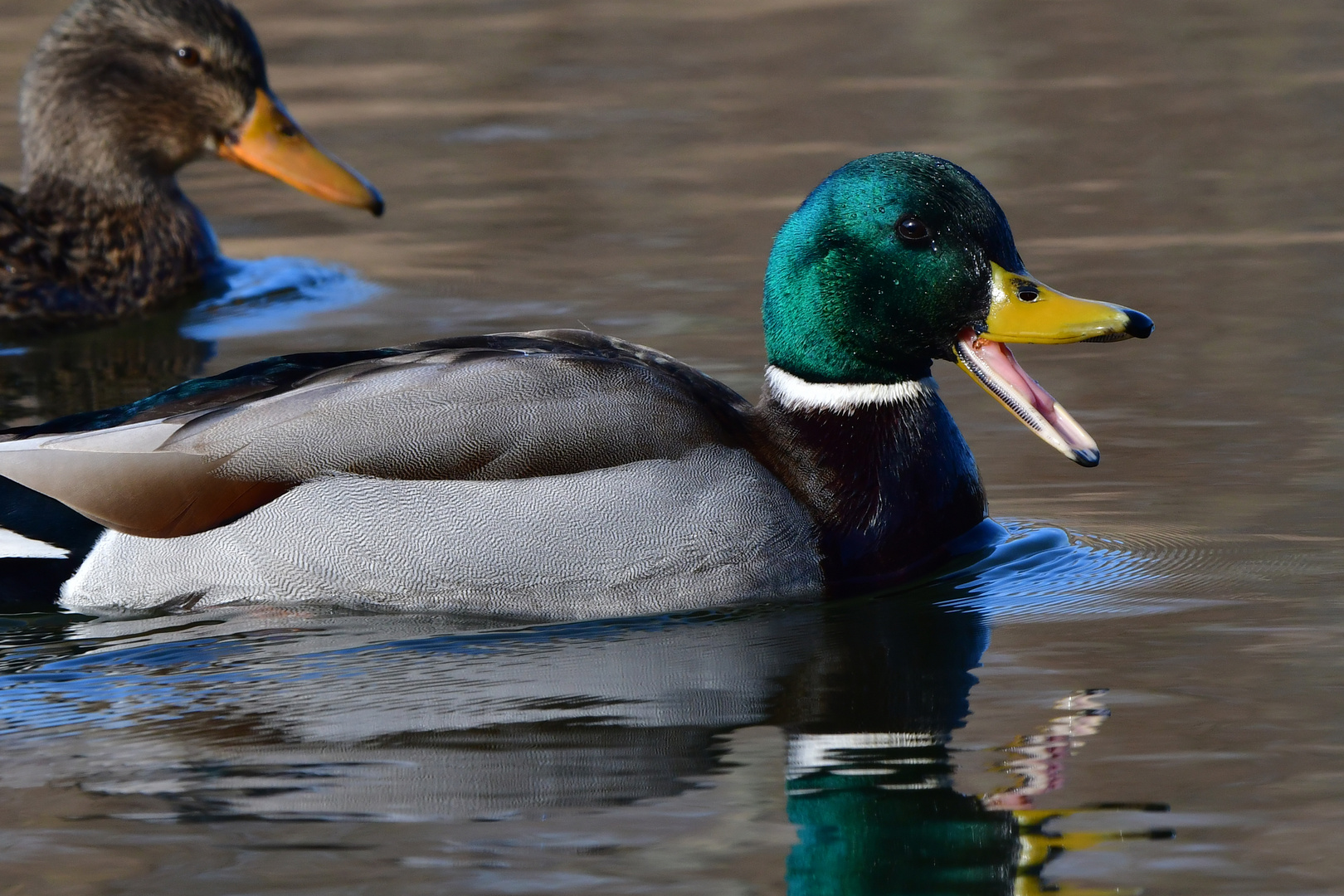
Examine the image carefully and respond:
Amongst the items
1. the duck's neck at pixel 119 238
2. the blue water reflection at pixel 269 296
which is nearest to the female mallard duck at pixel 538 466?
the blue water reflection at pixel 269 296

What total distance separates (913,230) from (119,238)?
5.26 meters

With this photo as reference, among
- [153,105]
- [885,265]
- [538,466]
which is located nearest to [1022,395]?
[885,265]

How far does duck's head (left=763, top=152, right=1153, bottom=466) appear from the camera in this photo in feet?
19.2

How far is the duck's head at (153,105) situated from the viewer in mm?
10016

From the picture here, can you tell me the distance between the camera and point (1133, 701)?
4.93m

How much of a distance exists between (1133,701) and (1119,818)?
746mm

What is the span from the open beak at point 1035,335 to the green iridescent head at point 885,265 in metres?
0.05

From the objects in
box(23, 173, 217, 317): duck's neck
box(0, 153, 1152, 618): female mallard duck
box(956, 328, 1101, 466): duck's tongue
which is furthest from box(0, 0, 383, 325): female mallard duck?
box(956, 328, 1101, 466): duck's tongue

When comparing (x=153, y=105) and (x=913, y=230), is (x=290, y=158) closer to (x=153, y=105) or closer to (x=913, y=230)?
(x=153, y=105)

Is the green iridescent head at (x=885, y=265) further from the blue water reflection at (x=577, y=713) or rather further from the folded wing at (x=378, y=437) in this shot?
the blue water reflection at (x=577, y=713)

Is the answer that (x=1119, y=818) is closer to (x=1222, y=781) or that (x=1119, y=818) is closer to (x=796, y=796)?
(x=1222, y=781)

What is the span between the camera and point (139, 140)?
401 inches

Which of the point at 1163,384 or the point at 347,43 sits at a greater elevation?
the point at 347,43

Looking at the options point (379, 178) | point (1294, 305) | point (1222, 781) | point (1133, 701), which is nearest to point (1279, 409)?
point (1294, 305)
